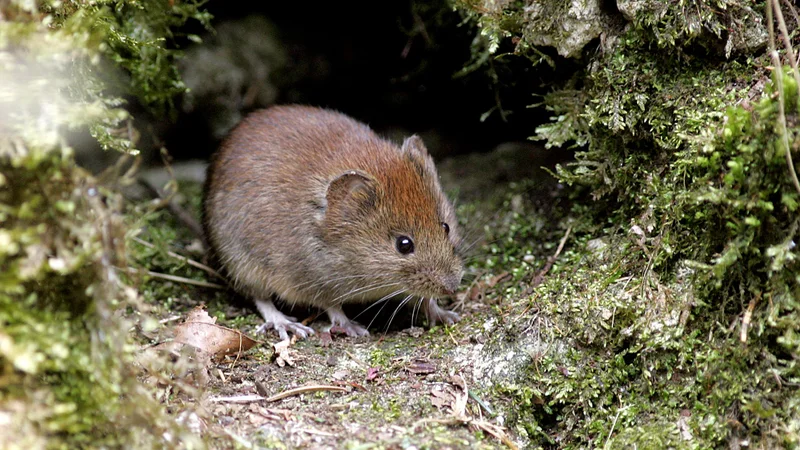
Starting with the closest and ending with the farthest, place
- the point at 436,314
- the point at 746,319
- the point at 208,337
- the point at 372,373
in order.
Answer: the point at 746,319, the point at 372,373, the point at 208,337, the point at 436,314

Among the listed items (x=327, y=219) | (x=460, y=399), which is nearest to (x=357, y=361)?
(x=460, y=399)

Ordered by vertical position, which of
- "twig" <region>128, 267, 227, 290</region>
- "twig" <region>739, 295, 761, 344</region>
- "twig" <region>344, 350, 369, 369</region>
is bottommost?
"twig" <region>128, 267, 227, 290</region>

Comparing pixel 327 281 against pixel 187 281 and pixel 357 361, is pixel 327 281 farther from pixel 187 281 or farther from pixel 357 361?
pixel 187 281

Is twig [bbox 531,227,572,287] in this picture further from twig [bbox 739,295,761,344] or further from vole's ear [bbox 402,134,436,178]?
twig [bbox 739,295,761,344]

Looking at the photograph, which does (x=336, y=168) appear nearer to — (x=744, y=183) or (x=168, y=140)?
(x=744, y=183)

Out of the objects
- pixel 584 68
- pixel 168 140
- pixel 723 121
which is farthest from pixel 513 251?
pixel 168 140

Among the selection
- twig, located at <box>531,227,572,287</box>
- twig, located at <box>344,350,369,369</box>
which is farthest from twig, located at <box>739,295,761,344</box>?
twig, located at <box>344,350,369,369</box>
